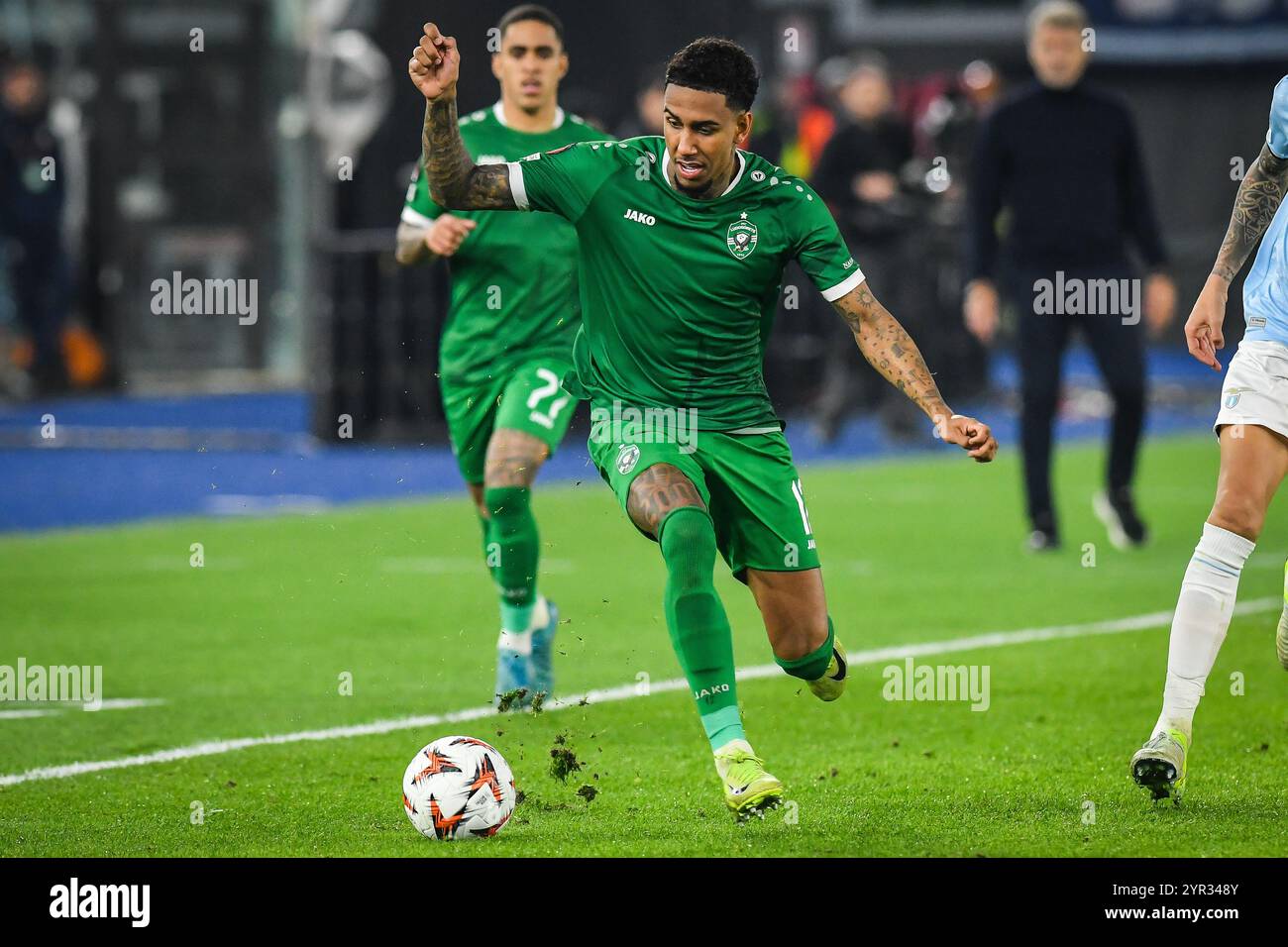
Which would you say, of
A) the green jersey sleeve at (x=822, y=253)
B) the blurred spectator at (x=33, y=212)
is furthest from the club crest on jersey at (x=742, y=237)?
the blurred spectator at (x=33, y=212)

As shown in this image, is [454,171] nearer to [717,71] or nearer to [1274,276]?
[717,71]

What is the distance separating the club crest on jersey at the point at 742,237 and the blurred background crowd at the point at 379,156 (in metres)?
6.19

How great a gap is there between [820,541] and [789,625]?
247 inches

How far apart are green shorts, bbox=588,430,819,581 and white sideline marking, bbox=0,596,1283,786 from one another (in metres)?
1.30

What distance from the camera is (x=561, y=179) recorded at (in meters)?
6.67

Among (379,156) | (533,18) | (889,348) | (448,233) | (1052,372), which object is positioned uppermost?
(379,156)

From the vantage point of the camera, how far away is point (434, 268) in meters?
17.9

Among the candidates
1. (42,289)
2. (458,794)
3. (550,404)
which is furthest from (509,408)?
(42,289)

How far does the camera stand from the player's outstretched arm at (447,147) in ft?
20.5

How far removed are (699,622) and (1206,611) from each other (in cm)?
148

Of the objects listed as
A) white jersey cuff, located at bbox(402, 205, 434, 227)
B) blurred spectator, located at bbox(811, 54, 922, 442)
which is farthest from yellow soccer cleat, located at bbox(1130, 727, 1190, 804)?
blurred spectator, located at bbox(811, 54, 922, 442)

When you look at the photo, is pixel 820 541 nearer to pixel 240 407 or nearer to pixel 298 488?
pixel 298 488

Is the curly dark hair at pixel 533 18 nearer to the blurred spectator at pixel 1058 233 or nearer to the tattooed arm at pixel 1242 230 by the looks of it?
the tattooed arm at pixel 1242 230

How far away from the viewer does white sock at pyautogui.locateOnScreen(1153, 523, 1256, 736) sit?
6449 mm
